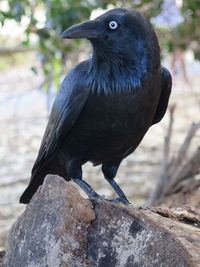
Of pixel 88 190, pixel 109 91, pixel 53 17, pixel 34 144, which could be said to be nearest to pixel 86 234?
pixel 88 190

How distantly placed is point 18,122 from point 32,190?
599 cm

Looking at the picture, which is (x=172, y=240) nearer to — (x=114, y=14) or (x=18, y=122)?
(x=114, y=14)

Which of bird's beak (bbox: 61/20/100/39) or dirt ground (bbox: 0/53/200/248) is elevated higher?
bird's beak (bbox: 61/20/100/39)

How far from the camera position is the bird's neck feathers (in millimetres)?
3340

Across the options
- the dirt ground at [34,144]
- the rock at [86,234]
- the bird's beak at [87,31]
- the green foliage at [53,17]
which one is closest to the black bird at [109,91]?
the bird's beak at [87,31]

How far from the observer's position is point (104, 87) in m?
3.35

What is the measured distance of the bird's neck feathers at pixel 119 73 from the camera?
11.0 ft

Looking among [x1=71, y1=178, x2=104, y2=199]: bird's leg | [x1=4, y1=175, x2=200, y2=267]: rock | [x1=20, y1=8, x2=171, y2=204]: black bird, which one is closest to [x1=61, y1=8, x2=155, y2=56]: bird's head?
[x1=20, y1=8, x2=171, y2=204]: black bird

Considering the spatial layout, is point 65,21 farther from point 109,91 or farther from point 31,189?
point 109,91

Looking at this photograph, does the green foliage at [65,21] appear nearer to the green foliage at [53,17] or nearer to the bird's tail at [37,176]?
the green foliage at [53,17]

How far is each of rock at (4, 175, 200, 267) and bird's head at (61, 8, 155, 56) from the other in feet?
2.80

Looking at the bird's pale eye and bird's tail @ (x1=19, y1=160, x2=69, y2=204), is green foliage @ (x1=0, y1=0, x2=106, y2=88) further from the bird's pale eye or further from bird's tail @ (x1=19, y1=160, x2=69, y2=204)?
the bird's pale eye

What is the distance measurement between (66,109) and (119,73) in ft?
1.14

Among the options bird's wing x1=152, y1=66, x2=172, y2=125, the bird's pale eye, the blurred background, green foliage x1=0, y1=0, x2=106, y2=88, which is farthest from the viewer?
the blurred background
